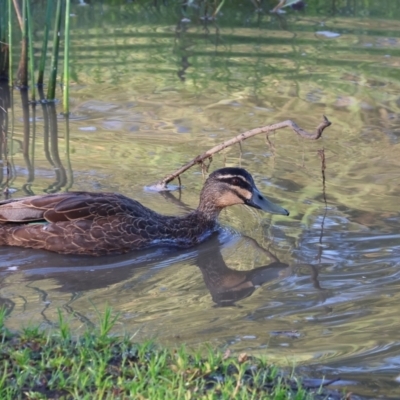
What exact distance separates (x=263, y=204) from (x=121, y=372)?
354 centimetres

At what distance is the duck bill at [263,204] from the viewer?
8.12 meters

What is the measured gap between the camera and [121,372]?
4.86 m

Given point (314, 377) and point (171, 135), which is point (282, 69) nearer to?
point (171, 135)

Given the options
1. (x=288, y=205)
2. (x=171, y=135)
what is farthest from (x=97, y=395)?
(x=171, y=135)

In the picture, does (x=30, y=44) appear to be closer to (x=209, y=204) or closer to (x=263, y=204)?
(x=209, y=204)

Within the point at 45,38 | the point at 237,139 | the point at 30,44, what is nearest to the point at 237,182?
the point at 237,139

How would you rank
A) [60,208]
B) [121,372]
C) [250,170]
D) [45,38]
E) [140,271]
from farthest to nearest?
1. [45,38]
2. [250,170]
3. [60,208]
4. [140,271]
5. [121,372]

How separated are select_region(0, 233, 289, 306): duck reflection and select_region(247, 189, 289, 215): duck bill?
40 centimetres

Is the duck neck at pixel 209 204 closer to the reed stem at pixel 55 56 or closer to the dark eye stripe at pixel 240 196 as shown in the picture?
the dark eye stripe at pixel 240 196

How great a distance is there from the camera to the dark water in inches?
237

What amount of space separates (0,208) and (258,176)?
278cm

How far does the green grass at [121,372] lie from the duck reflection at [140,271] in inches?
58.3

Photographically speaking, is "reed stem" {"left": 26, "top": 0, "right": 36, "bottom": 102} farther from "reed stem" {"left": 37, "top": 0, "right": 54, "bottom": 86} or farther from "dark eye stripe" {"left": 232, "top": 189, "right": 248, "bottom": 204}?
"dark eye stripe" {"left": 232, "top": 189, "right": 248, "bottom": 204}

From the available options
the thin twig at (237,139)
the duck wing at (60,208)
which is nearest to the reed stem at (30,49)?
the thin twig at (237,139)
